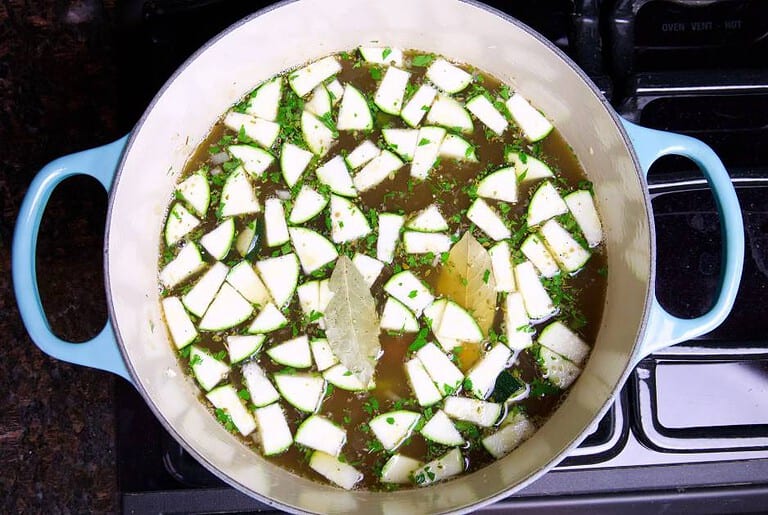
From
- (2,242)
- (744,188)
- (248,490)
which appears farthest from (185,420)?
(744,188)

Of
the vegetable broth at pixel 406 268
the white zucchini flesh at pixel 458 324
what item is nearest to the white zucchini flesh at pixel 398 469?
the vegetable broth at pixel 406 268

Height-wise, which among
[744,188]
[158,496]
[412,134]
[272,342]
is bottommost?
[158,496]

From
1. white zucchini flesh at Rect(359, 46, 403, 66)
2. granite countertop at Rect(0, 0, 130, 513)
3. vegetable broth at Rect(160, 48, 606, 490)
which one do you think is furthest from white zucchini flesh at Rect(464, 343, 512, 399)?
granite countertop at Rect(0, 0, 130, 513)

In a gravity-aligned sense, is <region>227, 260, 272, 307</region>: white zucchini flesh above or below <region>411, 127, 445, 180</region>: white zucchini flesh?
below

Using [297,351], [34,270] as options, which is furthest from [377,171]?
[34,270]

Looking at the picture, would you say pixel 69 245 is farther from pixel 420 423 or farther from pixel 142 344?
pixel 420 423

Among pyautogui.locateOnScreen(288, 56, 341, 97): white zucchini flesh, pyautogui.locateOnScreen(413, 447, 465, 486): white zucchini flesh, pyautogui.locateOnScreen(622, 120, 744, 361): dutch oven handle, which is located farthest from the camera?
pyautogui.locateOnScreen(288, 56, 341, 97): white zucchini flesh

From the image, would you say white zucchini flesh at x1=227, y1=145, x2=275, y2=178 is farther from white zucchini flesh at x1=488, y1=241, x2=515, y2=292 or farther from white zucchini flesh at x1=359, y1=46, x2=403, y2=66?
white zucchini flesh at x1=488, y1=241, x2=515, y2=292
